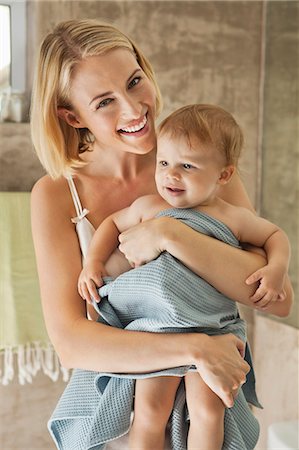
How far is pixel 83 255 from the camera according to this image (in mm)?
1688

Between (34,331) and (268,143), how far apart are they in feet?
4.62

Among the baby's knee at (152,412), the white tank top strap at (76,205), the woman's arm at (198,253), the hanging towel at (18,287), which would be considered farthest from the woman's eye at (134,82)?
the hanging towel at (18,287)

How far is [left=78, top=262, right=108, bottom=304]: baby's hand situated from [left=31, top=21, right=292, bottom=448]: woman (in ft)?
0.14

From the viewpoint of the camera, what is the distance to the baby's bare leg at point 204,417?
4.48 feet

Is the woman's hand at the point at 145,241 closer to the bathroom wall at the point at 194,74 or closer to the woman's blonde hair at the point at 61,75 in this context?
the woman's blonde hair at the point at 61,75

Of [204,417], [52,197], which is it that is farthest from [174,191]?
[204,417]

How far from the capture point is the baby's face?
4.71ft

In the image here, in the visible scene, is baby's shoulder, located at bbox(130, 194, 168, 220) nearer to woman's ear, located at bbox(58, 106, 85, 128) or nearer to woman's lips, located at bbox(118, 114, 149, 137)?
woman's lips, located at bbox(118, 114, 149, 137)

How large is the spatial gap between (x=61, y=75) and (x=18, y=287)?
45.0 inches

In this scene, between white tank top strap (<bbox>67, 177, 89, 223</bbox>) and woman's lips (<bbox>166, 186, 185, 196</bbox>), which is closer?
woman's lips (<bbox>166, 186, 185, 196</bbox>)

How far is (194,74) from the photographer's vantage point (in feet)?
10.2

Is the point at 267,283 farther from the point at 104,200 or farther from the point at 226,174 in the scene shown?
the point at 104,200

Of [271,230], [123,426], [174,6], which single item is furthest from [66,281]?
[174,6]

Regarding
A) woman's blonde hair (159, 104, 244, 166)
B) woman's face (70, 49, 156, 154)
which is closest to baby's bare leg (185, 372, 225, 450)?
woman's blonde hair (159, 104, 244, 166)
